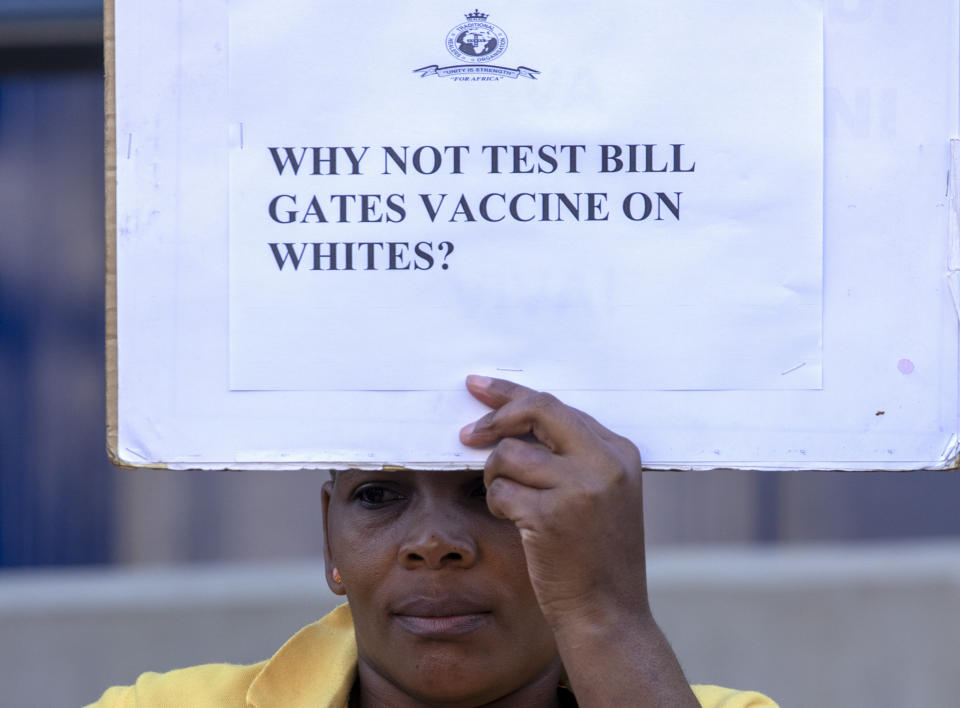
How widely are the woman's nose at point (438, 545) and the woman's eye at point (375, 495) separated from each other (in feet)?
0.28

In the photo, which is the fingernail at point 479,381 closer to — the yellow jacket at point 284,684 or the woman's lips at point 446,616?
the woman's lips at point 446,616

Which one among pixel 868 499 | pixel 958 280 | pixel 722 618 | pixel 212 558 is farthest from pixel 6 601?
pixel 958 280

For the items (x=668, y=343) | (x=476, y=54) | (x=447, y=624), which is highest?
(x=476, y=54)

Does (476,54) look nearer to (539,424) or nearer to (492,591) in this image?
(539,424)

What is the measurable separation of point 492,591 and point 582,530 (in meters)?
0.30

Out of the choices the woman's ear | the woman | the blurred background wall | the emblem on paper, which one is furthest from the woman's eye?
the blurred background wall

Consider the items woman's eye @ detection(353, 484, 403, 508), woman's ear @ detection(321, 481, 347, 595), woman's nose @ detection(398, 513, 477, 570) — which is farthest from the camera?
woman's ear @ detection(321, 481, 347, 595)

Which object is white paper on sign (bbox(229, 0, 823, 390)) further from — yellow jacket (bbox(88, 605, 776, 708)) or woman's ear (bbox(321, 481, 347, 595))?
yellow jacket (bbox(88, 605, 776, 708))

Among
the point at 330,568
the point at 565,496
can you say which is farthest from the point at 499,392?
the point at 330,568

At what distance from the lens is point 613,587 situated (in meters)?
1.38

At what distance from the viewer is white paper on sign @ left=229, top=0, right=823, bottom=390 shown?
4.62 feet

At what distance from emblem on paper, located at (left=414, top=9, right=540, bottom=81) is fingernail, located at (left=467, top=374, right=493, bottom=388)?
0.35m

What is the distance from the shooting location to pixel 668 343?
55.3 inches

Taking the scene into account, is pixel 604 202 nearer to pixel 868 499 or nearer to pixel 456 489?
pixel 456 489
